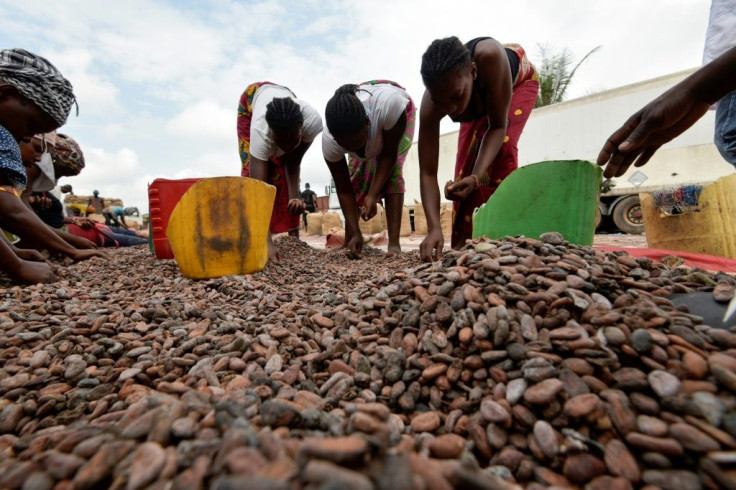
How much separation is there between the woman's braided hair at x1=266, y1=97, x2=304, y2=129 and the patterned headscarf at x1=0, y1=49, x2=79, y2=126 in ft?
3.44

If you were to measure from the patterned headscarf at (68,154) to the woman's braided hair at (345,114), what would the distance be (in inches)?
113

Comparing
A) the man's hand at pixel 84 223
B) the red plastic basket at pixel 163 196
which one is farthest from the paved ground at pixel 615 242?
the man's hand at pixel 84 223

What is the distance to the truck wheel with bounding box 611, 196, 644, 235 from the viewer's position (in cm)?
537

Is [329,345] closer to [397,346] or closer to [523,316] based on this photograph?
[397,346]

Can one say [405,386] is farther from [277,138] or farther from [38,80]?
[38,80]

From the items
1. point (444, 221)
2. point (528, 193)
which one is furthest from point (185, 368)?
point (444, 221)

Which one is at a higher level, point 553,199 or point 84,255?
point 553,199

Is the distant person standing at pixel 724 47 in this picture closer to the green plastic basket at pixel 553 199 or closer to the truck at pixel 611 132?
the green plastic basket at pixel 553 199

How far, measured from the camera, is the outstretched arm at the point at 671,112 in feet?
3.27

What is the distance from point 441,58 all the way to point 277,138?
1194 mm

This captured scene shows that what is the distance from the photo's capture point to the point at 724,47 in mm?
1214

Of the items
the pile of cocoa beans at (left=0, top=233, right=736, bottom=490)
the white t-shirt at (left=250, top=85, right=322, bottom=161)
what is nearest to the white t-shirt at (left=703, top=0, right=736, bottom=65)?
the pile of cocoa beans at (left=0, top=233, right=736, bottom=490)

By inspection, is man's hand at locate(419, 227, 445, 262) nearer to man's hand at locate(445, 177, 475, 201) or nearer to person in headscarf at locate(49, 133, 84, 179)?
man's hand at locate(445, 177, 475, 201)

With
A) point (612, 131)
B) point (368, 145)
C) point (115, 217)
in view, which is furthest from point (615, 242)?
point (115, 217)
